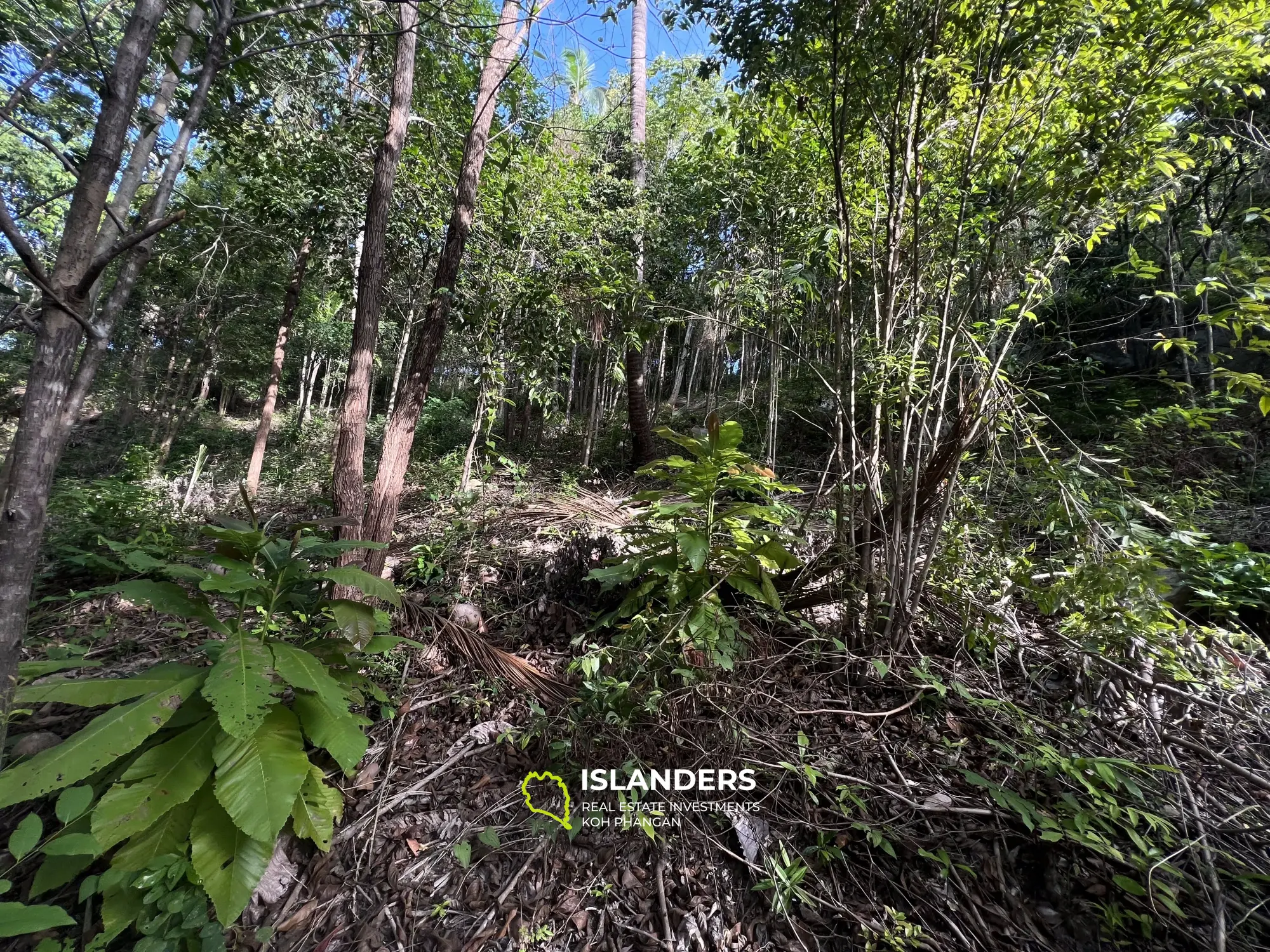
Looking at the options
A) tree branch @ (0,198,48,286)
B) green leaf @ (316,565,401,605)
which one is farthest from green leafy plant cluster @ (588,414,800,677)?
tree branch @ (0,198,48,286)

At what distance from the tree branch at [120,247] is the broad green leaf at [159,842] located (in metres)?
1.55

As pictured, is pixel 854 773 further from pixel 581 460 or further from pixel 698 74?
pixel 581 460

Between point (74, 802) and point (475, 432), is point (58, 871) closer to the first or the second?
point (74, 802)

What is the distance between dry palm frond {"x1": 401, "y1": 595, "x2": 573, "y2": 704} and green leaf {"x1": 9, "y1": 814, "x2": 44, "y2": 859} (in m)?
1.55

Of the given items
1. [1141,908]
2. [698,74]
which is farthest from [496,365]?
[1141,908]

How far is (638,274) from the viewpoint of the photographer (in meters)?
Result: 5.80

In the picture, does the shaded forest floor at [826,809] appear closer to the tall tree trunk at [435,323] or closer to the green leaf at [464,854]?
the green leaf at [464,854]

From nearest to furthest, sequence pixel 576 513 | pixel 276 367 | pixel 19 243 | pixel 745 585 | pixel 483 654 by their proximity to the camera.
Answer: pixel 19 243, pixel 745 585, pixel 483 654, pixel 576 513, pixel 276 367

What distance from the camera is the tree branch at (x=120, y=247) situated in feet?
4.02

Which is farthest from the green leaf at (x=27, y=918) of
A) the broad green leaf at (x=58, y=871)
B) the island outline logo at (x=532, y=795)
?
the island outline logo at (x=532, y=795)

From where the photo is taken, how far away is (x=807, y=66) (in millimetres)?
2281

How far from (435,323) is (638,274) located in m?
3.22

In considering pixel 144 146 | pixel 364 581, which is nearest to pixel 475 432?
pixel 144 146

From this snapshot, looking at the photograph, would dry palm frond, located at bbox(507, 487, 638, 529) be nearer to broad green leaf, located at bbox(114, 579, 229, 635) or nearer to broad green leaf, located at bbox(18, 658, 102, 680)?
broad green leaf, located at bbox(114, 579, 229, 635)
